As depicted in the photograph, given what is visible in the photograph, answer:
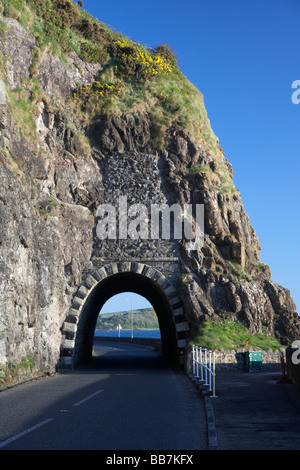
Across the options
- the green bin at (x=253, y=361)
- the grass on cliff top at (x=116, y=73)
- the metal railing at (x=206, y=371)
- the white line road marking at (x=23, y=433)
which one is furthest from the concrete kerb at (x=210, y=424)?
the grass on cliff top at (x=116, y=73)

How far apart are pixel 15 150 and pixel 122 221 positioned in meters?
8.44

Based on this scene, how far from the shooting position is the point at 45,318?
22.3 meters

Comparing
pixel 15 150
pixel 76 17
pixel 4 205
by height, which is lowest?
pixel 4 205

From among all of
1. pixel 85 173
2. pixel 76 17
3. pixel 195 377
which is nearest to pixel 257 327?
pixel 195 377

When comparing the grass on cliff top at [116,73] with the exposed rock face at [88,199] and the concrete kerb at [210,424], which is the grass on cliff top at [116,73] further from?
the concrete kerb at [210,424]

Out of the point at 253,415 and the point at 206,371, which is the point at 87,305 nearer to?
the point at 206,371

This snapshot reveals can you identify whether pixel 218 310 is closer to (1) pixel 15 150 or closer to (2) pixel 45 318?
(2) pixel 45 318

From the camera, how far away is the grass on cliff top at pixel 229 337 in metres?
23.0

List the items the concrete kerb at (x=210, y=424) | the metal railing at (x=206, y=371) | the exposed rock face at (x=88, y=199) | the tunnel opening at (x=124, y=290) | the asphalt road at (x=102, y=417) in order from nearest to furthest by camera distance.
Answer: the concrete kerb at (x=210, y=424) < the asphalt road at (x=102, y=417) < the metal railing at (x=206, y=371) < the exposed rock face at (x=88, y=199) < the tunnel opening at (x=124, y=290)

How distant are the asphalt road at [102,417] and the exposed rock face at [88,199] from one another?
5800 mm

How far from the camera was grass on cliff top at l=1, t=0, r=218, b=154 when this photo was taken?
97.4 ft

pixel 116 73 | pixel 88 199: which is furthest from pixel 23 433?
pixel 116 73

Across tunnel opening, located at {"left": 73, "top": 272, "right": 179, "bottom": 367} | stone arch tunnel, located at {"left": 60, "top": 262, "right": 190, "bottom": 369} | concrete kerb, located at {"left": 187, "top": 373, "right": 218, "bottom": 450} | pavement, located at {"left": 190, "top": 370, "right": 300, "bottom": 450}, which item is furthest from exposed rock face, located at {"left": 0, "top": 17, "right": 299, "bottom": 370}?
concrete kerb, located at {"left": 187, "top": 373, "right": 218, "bottom": 450}
